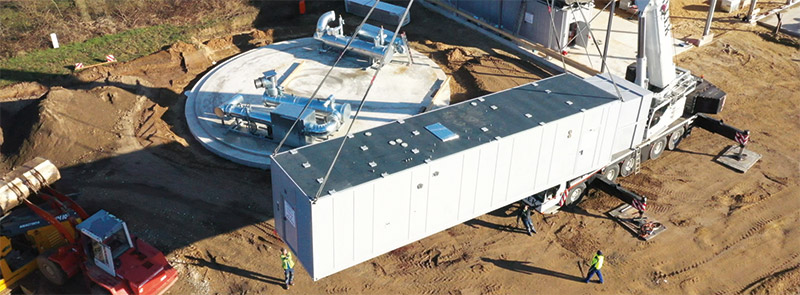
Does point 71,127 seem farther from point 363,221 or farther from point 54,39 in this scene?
point 363,221

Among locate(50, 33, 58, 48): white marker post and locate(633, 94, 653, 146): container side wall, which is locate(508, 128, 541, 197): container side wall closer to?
locate(633, 94, 653, 146): container side wall

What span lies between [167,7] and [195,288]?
74.4 feet

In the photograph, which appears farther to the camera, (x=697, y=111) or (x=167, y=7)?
(x=167, y=7)

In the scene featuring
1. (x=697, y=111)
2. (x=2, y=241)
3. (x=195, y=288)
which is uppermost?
(x=697, y=111)

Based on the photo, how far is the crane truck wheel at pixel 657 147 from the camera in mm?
21859

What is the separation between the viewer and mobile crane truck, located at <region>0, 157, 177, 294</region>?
16.0 meters

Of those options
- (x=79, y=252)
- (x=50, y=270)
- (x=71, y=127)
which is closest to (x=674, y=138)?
(x=79, y=252)

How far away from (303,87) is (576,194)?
40.0 feet

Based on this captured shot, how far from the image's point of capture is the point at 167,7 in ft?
116

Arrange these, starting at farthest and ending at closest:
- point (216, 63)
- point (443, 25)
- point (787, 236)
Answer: point (443, 25) < point (216, 63) < point (787, 236)

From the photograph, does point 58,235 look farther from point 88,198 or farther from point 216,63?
point 216,63

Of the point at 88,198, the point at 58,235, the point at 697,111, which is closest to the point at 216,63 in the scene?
the point at 88,198

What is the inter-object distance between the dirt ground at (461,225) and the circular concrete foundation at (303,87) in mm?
800

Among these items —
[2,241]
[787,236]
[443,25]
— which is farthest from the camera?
[443,25]
